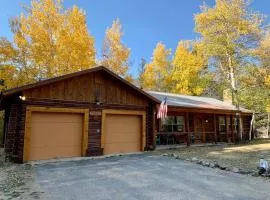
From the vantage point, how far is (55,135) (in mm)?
11188

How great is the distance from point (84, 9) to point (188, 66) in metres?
12.5

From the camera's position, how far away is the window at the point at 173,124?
17438 mm

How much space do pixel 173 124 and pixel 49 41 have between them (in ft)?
33.3

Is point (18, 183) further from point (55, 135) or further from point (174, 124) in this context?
point (174, 124)

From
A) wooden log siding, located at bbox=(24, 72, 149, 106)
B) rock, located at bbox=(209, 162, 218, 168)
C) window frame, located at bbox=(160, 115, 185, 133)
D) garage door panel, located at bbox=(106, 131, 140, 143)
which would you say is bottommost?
rock, located at bbox=(209, 162, 218, 168)

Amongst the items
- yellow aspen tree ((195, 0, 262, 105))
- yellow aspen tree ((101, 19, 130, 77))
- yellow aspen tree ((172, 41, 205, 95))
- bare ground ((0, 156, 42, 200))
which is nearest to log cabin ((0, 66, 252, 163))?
bare ground ((0, 156, 42, 200))

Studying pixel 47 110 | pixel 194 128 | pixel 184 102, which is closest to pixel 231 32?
pixel 184 102

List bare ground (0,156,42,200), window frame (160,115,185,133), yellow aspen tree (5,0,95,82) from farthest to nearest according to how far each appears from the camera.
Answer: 1. yellow aspen tree (5,0,95,82)
2. window frame (160,115,185,133)
3. bare ground (0,156,42,200)

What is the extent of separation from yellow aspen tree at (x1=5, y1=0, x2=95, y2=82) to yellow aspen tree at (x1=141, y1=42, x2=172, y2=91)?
11.3 meters

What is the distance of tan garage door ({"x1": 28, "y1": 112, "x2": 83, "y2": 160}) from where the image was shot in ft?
35.2

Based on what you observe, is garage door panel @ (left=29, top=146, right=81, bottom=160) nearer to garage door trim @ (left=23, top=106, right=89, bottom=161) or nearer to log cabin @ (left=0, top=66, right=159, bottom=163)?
log cabin @ (left=0, top=66, right=159, bottom=163)

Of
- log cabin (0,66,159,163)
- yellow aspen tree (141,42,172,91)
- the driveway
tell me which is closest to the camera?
the driveway

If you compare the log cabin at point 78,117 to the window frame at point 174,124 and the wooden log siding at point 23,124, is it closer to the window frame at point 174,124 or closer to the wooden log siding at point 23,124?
the wooden log siding at point 23,124

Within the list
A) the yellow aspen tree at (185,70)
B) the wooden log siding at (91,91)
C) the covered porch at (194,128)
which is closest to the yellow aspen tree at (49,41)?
the wooden log siding at (91,91)
